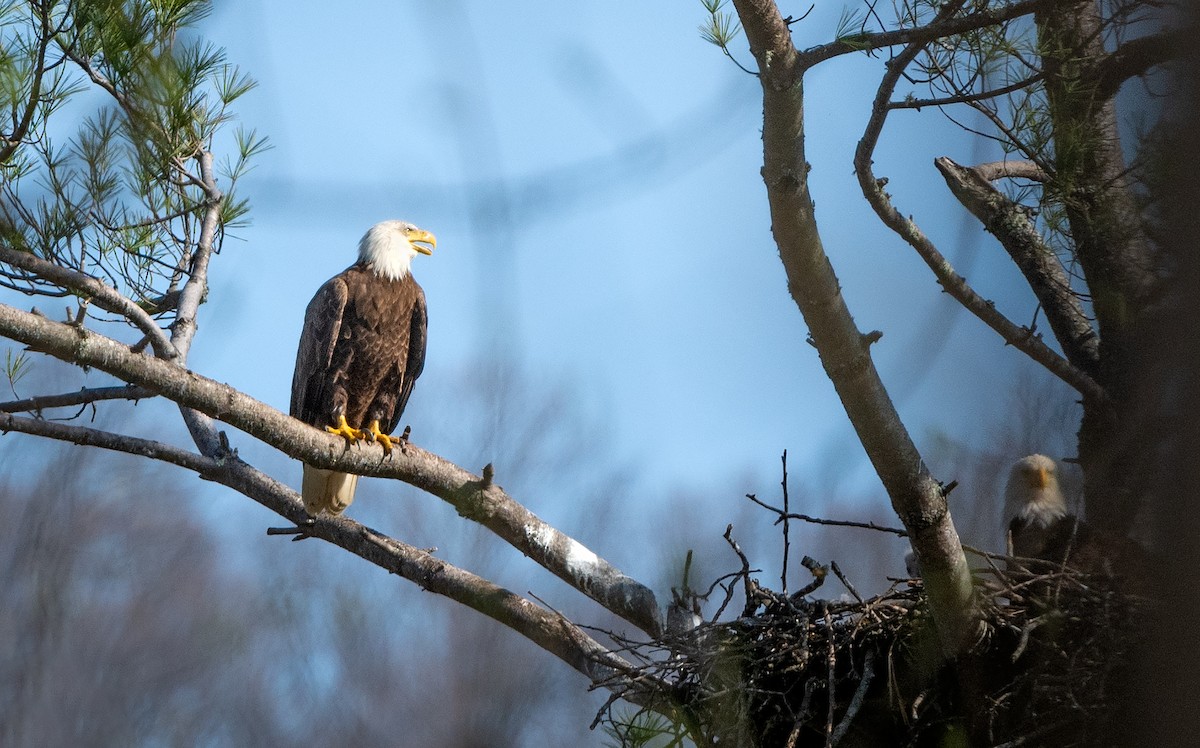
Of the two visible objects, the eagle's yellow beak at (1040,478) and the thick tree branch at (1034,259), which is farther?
the thick tree branch at (1034,259)

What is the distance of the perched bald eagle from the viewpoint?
4.64 m

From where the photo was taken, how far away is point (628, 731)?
8.70ft

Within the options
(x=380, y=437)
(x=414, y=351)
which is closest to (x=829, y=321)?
(x=380, y=437)

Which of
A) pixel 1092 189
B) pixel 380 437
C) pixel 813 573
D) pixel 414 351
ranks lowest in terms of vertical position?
pixel 813 573

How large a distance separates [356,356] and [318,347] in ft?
0.54

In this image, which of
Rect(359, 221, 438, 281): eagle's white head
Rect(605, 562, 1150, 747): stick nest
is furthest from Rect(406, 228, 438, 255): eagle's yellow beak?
Rect(605, 562, 1150, 747): stick nest

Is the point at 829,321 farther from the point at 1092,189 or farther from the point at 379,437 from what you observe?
the point at 379,437

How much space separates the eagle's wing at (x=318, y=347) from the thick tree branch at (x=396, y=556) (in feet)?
3.98

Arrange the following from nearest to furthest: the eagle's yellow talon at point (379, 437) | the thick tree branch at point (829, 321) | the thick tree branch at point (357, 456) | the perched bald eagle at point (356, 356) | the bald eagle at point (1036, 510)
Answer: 1. the thick tree branch at point (829, 321)
2. the thick tree branch at point (357, 456)
3. the bald eagle at point (1036, 510)
4. the eagle's yellow talon at point (379, 437)
5. the perched bald eagle at point (356, 356)

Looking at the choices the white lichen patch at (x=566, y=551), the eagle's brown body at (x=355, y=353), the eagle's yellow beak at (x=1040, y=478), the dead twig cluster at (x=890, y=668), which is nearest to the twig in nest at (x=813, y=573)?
the dead twig cluster at (x=890, y=668)

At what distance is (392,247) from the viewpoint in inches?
203

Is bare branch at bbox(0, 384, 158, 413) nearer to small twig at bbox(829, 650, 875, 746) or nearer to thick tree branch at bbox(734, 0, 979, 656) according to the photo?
thick tree branch at bbox(734, 0, 979, 656)

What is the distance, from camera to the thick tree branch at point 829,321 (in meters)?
2.18

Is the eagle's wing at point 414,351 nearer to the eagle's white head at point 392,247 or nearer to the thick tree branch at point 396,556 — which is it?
the eagle's white head at point 392,247
